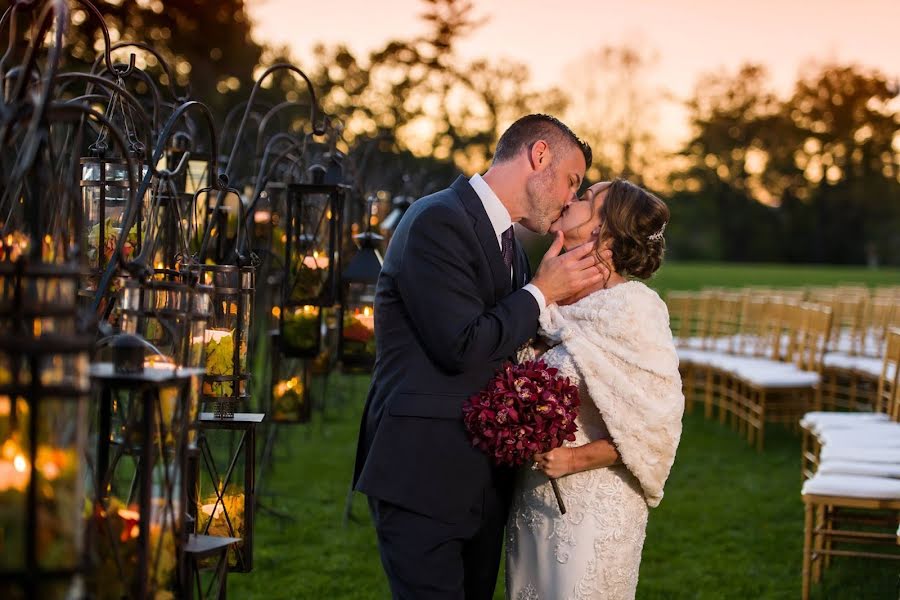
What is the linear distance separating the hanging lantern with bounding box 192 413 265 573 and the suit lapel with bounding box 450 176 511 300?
855 millimetres

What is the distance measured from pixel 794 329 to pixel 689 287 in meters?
20.8

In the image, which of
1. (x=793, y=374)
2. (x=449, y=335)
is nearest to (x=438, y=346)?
(x=449, y=335)

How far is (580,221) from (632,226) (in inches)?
Result: 6.5

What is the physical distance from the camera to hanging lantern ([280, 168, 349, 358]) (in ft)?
16.4

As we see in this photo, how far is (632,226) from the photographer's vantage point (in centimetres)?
353

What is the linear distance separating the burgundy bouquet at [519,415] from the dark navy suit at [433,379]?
0.09 m

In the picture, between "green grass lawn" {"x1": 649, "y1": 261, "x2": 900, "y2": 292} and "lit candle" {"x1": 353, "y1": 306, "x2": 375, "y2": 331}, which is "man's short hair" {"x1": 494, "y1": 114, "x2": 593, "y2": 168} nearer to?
"lit candle" {"x1": 353, "y1": 306, "x2": 375, "y2": 331}

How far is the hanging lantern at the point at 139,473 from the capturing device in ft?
7.32

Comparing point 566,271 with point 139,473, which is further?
point 566,271

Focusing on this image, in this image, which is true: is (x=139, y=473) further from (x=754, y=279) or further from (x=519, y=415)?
(x=754, y=279)

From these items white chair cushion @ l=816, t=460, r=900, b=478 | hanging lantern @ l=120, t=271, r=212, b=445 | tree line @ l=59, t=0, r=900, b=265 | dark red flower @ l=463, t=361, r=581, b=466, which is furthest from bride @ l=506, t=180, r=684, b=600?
tree line @ l=59, t=0, r=900, b=265

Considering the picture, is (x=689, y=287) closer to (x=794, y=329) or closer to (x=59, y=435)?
(x=794, y=329)

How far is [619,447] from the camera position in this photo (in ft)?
11.4

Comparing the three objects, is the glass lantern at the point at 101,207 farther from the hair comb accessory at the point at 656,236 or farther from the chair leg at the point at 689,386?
the chair leg at the point at 689,386
